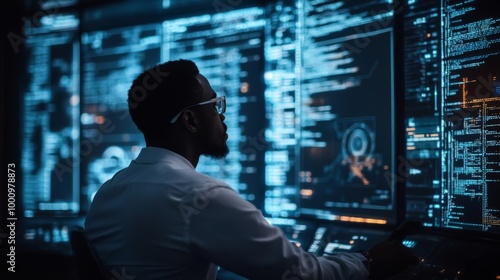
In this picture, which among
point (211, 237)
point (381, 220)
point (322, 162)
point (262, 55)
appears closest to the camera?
point (211, 237)

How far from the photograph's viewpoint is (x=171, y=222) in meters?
1.16

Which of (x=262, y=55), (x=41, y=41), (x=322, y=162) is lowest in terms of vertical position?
(x=322, y=162)

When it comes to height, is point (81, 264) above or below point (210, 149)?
below

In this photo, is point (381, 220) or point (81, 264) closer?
point (81, 264)

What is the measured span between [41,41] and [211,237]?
7.44 ft

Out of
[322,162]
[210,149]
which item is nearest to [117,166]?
[322,162]

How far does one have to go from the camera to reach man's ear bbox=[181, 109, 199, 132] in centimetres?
141

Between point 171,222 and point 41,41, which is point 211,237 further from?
point 41,41
